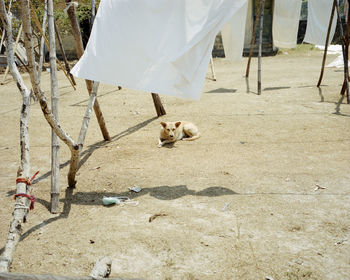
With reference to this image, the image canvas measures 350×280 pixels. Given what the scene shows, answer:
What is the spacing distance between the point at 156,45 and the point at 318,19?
6706 millimetres

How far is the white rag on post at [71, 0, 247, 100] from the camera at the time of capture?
9.59 feet

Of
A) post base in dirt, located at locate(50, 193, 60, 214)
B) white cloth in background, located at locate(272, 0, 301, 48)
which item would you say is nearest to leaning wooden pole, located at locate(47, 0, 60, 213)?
post base in dirt, located at locate(50, 193, 60, 214)

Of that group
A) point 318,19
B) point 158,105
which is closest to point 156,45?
point 158,105

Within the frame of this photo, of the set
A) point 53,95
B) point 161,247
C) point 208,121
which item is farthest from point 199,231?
point 208,121

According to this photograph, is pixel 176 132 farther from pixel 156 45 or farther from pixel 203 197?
pixel 156 45

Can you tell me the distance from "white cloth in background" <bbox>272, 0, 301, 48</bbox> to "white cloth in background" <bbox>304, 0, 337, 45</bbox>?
35 centimetres

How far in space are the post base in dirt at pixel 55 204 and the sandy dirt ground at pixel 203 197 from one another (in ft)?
0.18

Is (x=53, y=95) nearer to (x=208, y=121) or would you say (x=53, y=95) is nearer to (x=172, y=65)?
(x=172, y=65)

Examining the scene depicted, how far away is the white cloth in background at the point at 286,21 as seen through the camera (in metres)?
8.01

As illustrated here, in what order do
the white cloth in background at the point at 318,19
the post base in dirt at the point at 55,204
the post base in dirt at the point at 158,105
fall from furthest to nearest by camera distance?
the white cloth in background at the point at 318,19 < the post base in dirt at the point at 158,105 < the post base in dirt at the point at 55,204

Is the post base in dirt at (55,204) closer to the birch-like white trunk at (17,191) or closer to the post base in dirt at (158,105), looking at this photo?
the birch-like white trunk at (17,191)

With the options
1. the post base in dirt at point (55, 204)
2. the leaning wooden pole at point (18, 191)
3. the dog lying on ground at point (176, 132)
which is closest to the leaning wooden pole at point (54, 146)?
the post base in dirt at point (55, 204)

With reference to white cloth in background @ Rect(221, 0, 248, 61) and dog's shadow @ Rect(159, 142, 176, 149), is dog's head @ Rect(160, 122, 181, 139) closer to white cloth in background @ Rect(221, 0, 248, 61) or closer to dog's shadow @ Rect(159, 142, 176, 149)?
dog's shadow @ Rect(159, 142, 176, 149)

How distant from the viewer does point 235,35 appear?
21.9 feet
